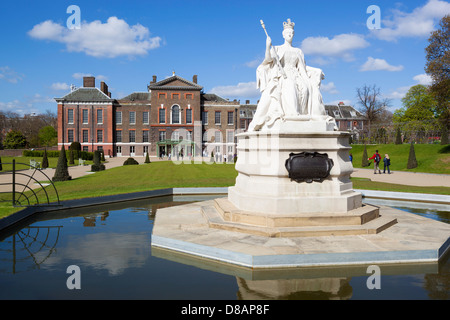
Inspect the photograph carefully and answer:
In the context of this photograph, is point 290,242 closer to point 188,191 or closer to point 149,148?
point 188,191

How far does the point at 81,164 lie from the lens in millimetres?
35562

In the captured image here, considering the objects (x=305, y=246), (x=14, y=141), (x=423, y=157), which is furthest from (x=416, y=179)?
(x=14, y=141)

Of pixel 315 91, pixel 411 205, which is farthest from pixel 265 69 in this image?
pixel 411 205

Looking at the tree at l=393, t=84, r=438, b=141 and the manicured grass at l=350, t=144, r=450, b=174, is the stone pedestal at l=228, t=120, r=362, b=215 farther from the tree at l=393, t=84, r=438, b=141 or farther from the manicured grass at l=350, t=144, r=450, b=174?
the tree at l=393, t=84, r=438, b=141

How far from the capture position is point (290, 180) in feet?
22.8

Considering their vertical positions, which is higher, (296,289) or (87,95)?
(87,95)

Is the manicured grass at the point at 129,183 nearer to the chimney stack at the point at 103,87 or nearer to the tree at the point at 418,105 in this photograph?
the chimney stack at the point at 103,87

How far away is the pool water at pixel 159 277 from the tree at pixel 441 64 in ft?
94.0

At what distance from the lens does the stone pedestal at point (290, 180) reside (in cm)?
680

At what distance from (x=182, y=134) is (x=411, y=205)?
163ft

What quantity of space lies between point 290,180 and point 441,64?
2842cm

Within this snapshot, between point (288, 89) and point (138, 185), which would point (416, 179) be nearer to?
point (138, 185)

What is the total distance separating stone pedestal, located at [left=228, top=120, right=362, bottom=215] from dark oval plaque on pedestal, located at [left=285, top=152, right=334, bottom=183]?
99 millimetres

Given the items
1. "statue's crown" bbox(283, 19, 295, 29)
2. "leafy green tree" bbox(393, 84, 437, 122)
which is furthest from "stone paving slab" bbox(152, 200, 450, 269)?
"leafy green tree" bbox(393, 84, 437, 122)
